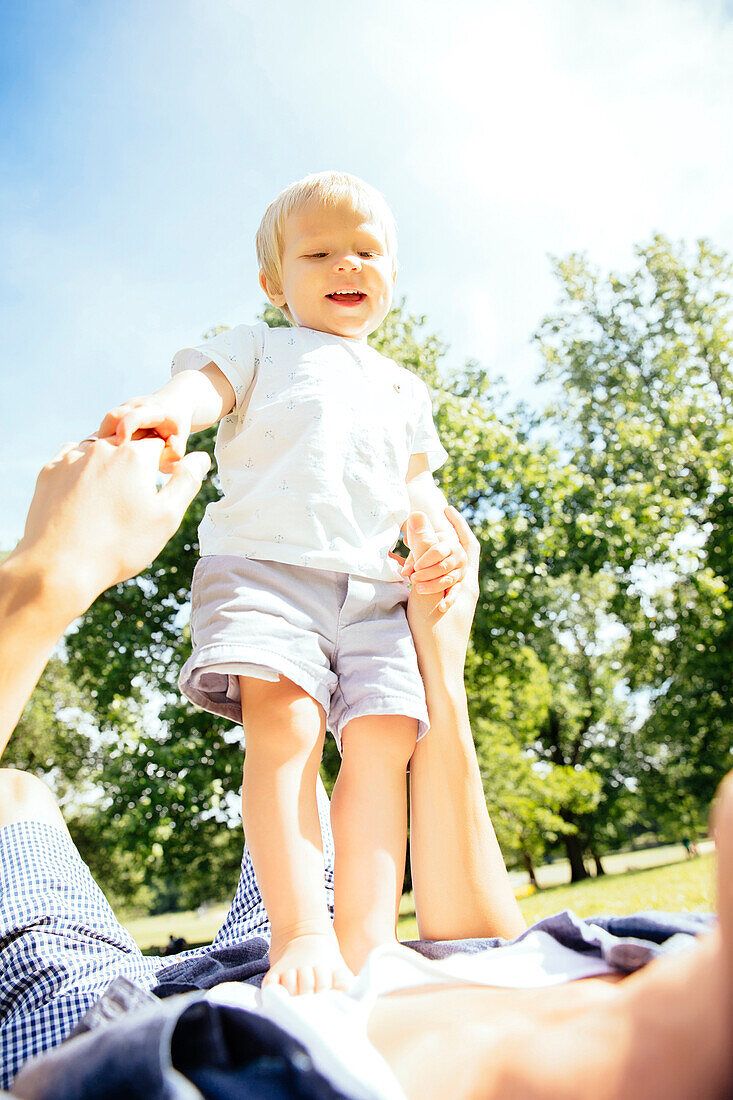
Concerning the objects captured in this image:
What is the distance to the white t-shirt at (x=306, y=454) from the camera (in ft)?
6.07

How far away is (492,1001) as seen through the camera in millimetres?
949

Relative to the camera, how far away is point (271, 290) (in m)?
2.36

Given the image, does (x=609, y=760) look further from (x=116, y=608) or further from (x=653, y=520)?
(x=116, y=608)

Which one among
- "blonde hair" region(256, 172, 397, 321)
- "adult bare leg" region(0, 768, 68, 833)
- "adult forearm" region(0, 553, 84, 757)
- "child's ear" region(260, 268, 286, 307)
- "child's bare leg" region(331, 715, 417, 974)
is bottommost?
"child's bare leg" region(331, 715, 417, 974)

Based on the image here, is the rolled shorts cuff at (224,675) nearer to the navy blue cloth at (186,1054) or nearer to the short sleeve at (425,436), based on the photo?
the navy blue cloth at (186,1054)

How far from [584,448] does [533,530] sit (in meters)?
3.97

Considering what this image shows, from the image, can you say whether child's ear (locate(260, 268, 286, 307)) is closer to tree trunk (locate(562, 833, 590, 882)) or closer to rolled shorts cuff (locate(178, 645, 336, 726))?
rolled shorts cuff (locate(178, 645, 336, 726))

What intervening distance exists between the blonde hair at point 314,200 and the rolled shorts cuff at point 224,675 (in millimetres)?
1139

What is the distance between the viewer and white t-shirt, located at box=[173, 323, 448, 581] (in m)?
1.85

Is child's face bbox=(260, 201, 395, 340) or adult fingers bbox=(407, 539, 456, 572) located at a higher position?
child's face bbox=(260, 201, 395, 340)

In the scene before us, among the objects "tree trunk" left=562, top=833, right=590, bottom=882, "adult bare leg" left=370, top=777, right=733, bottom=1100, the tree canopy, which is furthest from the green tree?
"adult bare leg" left=370, top=777, right=733, bottom=1100

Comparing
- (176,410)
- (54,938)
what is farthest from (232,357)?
(54,938)

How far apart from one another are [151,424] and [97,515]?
0.36m

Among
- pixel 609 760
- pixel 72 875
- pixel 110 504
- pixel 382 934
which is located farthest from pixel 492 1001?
pixel 609 760
